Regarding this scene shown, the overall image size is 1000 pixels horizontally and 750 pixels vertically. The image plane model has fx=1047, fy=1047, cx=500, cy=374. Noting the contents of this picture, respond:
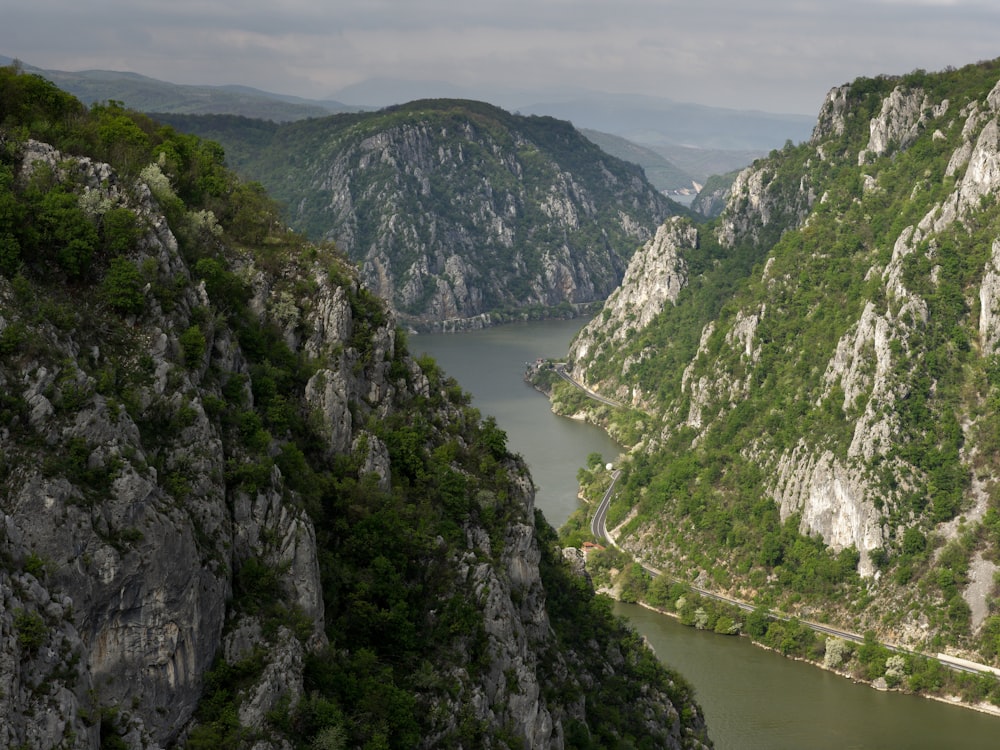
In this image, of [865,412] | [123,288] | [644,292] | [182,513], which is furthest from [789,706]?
[644,292]

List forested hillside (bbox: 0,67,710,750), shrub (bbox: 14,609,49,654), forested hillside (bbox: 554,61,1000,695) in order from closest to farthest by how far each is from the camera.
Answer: shrub (bbox: 14,609,49,654), forested hillside (bbox: 0,67,710,750), forested hillside (bbox: 554,61,1000,695)

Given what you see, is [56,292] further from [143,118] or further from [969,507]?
[969,507]

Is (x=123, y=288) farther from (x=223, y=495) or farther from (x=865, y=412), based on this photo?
(x=865, y=412)

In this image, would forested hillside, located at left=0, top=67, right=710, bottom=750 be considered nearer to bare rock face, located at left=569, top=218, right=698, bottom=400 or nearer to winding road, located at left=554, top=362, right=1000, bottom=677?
winding road, located at left=554, top=362, right=1000, bottom=677

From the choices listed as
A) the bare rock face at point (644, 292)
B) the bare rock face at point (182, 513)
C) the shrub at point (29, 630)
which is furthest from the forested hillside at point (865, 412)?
the shrub at point (29, 630)

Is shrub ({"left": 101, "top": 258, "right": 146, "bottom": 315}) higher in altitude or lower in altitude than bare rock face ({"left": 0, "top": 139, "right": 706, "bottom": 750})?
higher

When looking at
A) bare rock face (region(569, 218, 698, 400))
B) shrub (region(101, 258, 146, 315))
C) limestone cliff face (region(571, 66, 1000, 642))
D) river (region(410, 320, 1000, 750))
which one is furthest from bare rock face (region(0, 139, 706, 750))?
bare rock face (region(569, 218, 698, 400))
